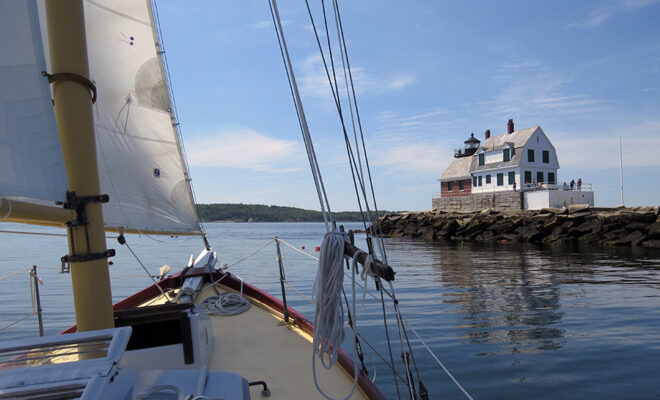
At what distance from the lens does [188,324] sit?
11.2 feet

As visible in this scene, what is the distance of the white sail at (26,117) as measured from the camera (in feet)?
7.75

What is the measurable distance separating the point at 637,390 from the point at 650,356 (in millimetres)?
1686

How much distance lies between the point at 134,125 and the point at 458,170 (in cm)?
4381

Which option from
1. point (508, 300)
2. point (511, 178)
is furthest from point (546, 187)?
point (508, 300)

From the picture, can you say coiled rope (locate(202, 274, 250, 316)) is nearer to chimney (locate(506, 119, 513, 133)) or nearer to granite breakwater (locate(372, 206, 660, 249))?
granite breakwater (locate(372, 206, 660, 249))

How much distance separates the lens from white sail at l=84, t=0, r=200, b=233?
18.8 feet

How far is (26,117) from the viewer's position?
8.11ft

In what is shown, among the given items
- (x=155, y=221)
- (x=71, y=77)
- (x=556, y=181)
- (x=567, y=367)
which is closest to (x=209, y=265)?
(x=155, y=221)

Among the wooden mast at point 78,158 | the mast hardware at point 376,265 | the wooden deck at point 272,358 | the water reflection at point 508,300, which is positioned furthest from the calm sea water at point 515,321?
the wooden mast at point 78,158

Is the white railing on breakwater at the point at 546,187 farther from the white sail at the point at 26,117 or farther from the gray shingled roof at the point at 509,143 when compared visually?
the white sail at the point at 26,117

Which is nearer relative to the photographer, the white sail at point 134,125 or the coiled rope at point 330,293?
the coiled rope at point 330,293

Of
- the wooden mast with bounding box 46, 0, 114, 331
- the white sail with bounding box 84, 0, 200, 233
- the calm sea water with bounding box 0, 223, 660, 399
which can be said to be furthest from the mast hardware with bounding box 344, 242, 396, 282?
the white sail with bounding box 84, 0, 200, 233

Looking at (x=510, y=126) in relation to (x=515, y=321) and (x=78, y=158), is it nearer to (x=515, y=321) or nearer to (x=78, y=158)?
(x=515, y=321)

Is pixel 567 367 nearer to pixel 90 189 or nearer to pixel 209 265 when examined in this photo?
pixel 209 265
